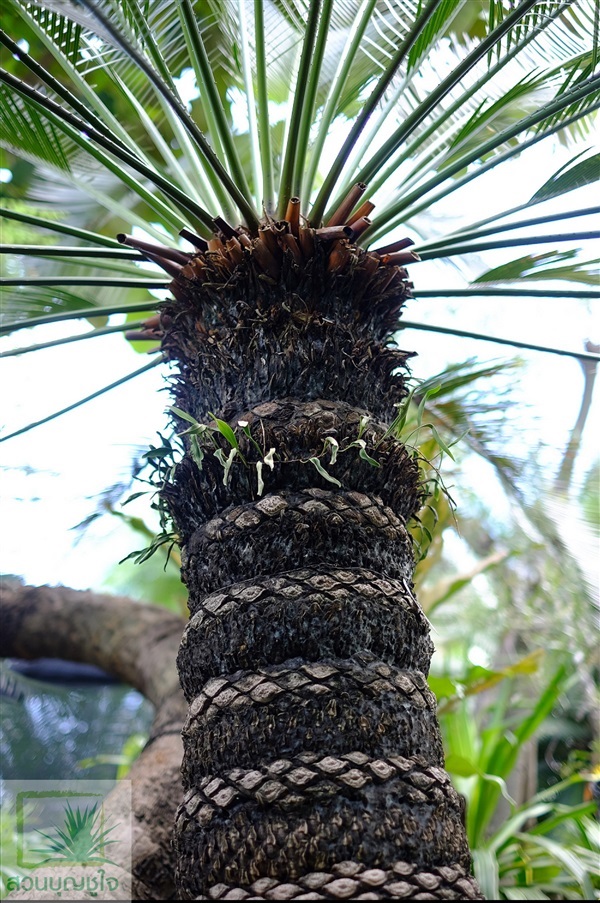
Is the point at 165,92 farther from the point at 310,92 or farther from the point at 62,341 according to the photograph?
the point at 62,341

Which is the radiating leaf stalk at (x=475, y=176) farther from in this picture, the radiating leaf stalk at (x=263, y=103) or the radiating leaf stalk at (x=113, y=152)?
the radiating leaf stalk at (x=113, y=152)

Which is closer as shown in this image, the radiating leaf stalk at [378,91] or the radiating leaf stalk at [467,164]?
the radiating leaf stalk at [378,91]

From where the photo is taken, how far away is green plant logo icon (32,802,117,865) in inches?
76.8

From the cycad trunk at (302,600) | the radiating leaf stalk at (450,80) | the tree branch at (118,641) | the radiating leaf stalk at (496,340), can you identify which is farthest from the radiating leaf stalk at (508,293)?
the tree branch at (118,641)

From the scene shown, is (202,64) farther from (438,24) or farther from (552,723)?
(552,723)

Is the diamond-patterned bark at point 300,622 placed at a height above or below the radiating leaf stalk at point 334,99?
below

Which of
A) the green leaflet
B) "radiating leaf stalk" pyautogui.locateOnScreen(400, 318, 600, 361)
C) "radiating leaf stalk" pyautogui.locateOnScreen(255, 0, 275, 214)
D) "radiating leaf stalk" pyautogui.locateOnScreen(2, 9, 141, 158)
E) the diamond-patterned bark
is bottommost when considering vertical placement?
the diamond-patterned bark

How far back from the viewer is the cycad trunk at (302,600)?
3.94 ft

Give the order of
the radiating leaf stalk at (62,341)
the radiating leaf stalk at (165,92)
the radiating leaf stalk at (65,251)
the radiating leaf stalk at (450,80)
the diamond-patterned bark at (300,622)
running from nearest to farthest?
1. the diamond-patterned bark at (300,622)
2. the radiating leaf stalk at (165,92)
3. the radiating leaf stalk at (450,80)
4. the radiating leaf stalk at (65,251)
5. the radiating leaf stalk at (62,341)

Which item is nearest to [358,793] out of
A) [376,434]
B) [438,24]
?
[376,434]

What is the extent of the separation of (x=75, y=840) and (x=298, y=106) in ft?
6.25

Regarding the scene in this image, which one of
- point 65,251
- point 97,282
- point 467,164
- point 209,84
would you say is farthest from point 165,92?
point 467,164

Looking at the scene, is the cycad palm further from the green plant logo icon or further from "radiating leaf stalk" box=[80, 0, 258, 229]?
the green plant logo icon

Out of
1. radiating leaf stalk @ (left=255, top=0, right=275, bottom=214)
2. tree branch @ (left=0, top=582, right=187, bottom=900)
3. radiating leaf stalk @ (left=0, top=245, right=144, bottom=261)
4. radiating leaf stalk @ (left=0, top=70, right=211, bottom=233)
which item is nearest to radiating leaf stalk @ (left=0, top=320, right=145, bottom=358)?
radiating leaf stalk @ (left=0, top=245, right=144, bottom=261)
